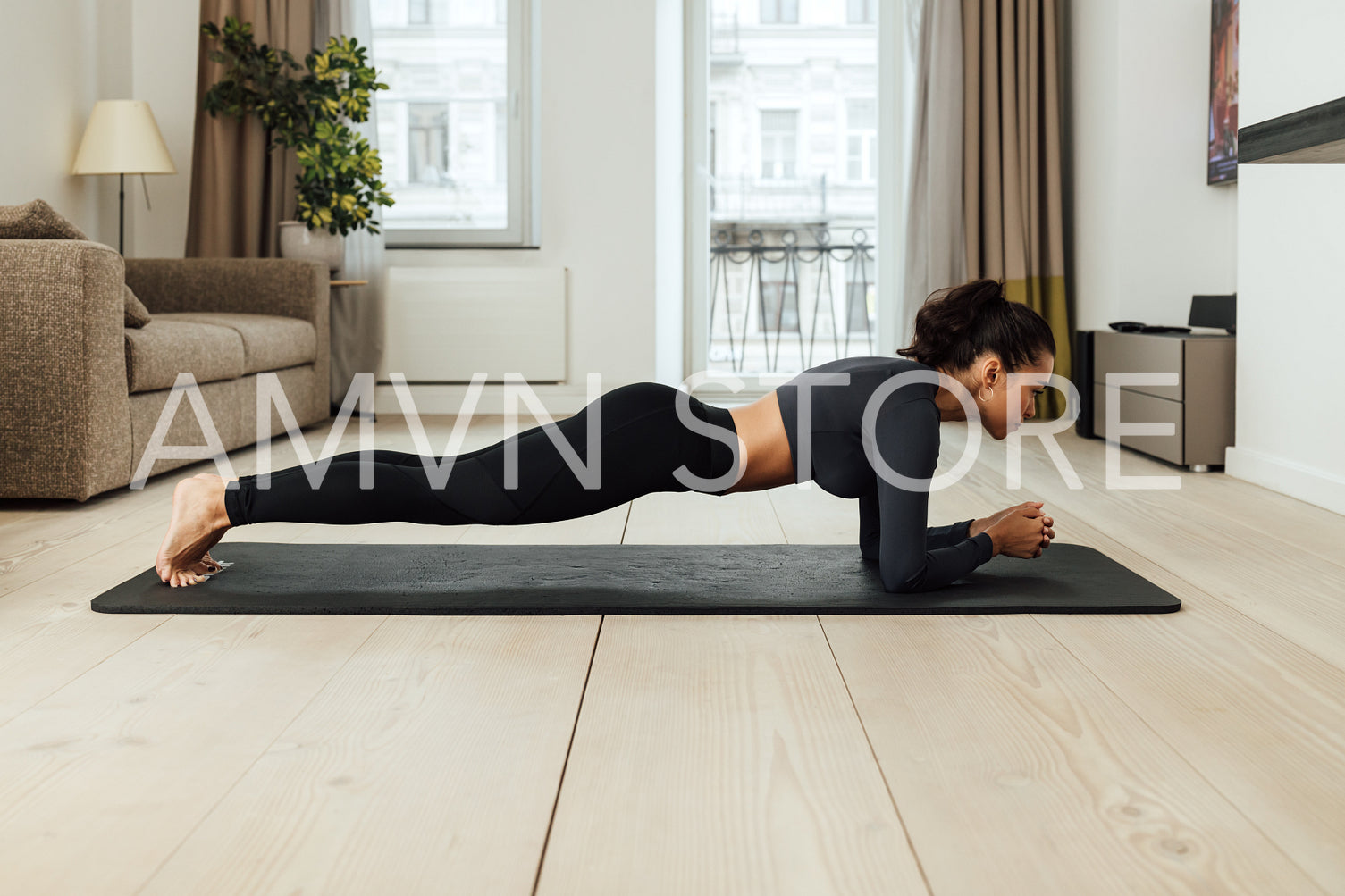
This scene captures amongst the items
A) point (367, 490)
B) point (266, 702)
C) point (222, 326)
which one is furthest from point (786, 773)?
point (222, 326)

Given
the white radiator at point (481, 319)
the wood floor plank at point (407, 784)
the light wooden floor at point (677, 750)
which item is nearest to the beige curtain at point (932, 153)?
the white radiator at point (481, 319)

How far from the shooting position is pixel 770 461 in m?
1.71

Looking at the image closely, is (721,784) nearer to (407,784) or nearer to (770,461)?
(407,784)

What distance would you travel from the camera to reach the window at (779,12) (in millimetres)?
5246

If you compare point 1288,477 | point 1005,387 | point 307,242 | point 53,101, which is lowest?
point 1288,477

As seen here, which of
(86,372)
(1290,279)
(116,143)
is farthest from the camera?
(116,143)

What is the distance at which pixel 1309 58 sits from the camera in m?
2.55

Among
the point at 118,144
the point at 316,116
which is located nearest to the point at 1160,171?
the point at 316,116

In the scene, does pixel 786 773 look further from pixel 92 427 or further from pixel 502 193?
pixel 502 193

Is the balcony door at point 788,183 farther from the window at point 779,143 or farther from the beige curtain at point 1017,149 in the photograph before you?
the beige curtain at point 1017,149

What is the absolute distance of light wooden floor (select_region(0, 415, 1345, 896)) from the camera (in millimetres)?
859

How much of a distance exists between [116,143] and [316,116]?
0.74 metres

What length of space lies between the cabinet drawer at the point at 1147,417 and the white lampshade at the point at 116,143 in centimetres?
356

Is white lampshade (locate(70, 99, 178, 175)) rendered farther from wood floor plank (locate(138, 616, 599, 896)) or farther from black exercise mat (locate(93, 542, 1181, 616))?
wood floor plank (locate(138, 616, 599, 896))
